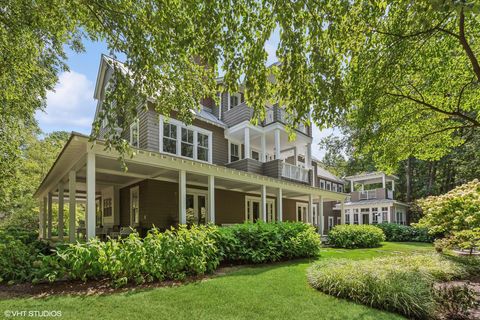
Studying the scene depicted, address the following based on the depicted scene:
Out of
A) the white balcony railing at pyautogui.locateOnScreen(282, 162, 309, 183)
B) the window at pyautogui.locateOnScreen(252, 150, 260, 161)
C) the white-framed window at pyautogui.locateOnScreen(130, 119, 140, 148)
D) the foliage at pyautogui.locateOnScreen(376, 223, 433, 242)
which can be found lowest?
the foliage at pyautogui.locateOnScreen(376, 223, 433, 242)

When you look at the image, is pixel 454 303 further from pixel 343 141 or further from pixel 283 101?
pixel 343 141

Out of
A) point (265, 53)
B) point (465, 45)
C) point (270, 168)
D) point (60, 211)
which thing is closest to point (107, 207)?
point (60, 211)

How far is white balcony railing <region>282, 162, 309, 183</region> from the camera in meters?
15.5

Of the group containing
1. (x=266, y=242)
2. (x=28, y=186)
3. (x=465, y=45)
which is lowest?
(x=266, y=242)

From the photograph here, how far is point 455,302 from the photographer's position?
5.34 metres

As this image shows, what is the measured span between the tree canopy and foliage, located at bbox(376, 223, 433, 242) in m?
15.6

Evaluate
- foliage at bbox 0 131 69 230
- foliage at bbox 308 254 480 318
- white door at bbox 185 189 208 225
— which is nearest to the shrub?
white door at bbox 185 189 208 225

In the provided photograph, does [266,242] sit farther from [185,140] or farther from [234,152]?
[234,152]

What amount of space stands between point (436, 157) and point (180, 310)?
35.5ft

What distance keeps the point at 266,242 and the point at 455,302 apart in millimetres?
4862

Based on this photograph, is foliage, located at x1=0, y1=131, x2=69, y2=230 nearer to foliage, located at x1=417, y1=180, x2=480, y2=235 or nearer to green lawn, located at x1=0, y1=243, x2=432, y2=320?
green lawn, located at x1=0, y1=243, x2=432, y2=320

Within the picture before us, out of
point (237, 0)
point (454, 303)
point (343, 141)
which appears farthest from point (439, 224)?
point (343, 141)

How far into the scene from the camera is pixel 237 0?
4195mm

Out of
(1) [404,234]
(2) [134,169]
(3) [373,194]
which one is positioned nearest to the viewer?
(2) [134,169]
